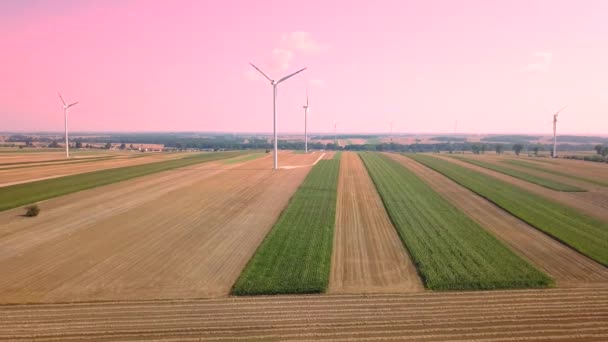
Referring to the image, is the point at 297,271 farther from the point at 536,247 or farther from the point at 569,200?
the point at 569,200

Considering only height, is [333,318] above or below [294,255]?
below

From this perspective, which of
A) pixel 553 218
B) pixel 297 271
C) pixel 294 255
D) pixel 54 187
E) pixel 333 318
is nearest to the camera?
pixel 333 318

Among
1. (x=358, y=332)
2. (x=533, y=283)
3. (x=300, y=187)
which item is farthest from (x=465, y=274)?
(x=300, y=187)

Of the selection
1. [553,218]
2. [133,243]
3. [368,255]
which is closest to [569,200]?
[553,218]

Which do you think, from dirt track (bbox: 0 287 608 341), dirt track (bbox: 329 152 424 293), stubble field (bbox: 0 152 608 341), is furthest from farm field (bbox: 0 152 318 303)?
dirt track (bbox: 329 152 424 293)

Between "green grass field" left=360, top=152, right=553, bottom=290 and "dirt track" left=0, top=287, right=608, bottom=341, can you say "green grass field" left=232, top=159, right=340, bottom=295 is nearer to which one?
"dirt track" left=0, top=287, right=608, bottom=341

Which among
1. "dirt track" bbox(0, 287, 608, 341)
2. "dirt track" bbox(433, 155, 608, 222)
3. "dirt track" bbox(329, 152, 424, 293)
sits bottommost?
"dirt track" bbox(0, 287, 608, 341)

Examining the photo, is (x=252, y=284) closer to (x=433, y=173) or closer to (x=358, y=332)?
(x=358, y=332)
